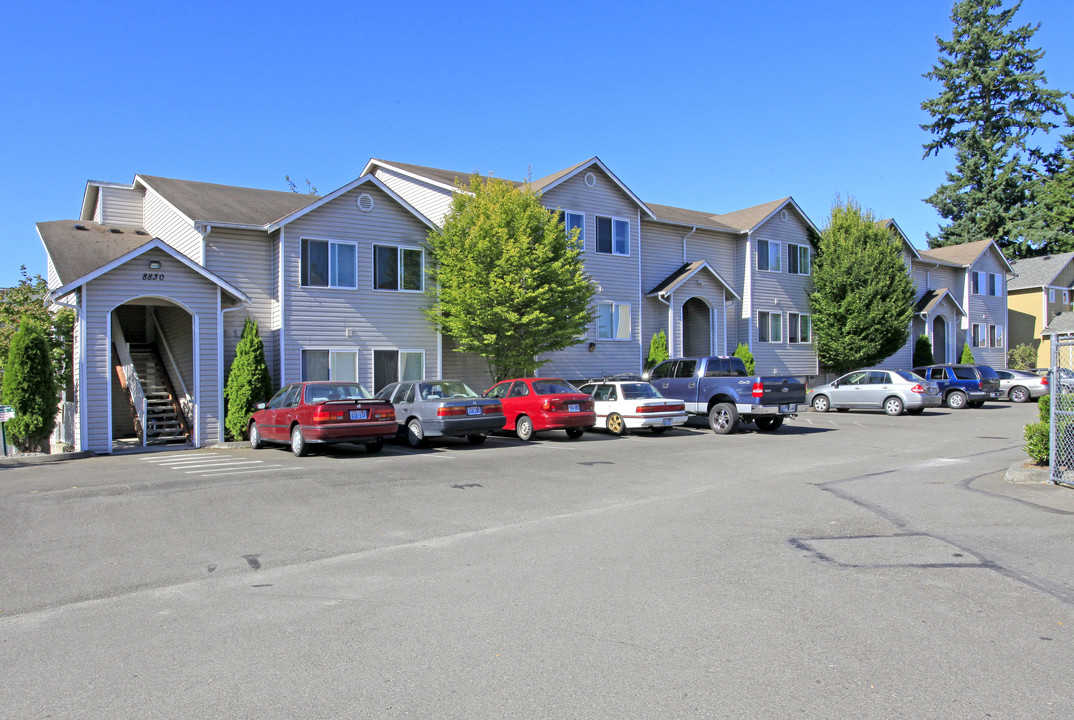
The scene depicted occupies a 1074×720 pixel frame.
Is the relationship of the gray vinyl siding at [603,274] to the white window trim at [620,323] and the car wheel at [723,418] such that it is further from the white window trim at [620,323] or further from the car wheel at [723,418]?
the car wheel at [723,418]

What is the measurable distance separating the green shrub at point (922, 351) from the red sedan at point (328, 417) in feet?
115

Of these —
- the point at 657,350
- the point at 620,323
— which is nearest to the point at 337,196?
the point at 620,323

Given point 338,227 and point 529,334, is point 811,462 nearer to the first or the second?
point 529,334

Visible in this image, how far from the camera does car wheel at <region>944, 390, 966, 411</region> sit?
29.2 meters

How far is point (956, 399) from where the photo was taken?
96.3 ft

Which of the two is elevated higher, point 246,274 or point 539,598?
point 246,274

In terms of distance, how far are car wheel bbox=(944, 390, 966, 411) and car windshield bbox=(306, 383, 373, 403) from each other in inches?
938

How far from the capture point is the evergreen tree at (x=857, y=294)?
3441 centimetres

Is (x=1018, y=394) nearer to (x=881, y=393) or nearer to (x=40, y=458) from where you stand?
(x=881, y=393)

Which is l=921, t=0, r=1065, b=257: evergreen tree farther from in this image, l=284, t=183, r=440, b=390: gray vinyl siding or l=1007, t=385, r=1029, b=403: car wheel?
l=284, t=183, r=440, b=390: gray vinyl siding

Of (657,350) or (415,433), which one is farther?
(657,350)

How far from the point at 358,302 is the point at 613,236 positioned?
435 inches

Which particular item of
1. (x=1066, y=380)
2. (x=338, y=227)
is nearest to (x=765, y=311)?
(x=338, y=227)

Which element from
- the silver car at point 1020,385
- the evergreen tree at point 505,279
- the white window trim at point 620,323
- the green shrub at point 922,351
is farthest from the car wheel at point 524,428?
the green shrub at point 922,351
